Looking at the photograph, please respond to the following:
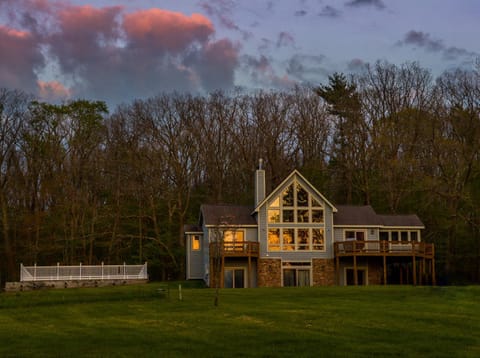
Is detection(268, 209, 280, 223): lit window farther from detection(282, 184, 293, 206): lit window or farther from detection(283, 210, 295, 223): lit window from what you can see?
detection(282, 184, 293, 206): lit window

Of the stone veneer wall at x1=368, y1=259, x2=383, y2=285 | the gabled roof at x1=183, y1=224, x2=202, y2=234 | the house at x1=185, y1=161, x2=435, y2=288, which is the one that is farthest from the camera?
the gabled roof at x1=183, y1=224, x2=202, y2=234

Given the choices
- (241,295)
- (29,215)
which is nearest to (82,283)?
(29,215)

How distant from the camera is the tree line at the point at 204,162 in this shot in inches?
1870

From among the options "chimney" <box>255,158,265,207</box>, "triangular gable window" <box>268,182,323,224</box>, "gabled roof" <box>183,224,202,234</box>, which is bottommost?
"gabled roof" <box>183,224,202,234</box>

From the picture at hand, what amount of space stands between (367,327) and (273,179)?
1333 inches

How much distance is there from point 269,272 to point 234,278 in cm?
209

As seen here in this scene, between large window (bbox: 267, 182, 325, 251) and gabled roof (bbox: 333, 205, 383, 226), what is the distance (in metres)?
1.46

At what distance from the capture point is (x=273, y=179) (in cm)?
5191

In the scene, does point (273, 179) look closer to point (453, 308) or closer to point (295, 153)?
point (295, 153)

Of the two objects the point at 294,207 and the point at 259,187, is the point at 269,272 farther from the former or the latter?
the point at 259,187

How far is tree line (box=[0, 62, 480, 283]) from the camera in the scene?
47.5 meters

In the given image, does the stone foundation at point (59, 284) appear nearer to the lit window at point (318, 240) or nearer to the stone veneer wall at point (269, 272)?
the stone veneer wall at point (269, 272)

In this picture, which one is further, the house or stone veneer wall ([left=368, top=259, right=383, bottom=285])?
stone veneer wall ([left=368, top=259, right=383, bottom=285])

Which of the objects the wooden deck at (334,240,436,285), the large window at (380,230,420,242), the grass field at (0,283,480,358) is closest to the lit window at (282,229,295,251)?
the wooden deck at (334,240,436,285)
